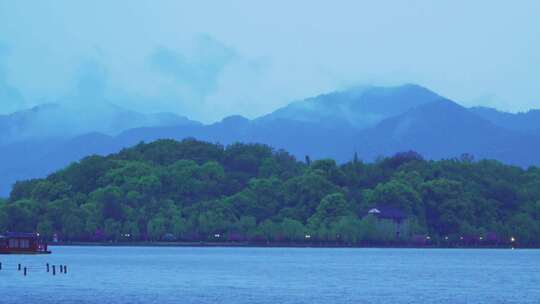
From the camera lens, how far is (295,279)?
110 m

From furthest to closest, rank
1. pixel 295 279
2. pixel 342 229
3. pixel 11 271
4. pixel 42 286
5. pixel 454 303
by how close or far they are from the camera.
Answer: pixel 342 229 < pixel 11 271 < pixel 295 279 < pixel 42 286 < pixel 454 303

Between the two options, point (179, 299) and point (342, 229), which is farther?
point (342, 229)

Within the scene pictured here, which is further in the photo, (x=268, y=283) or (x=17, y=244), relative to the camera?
(x=17, y=244)

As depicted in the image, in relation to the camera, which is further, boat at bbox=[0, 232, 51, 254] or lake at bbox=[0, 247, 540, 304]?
boat at bbox=[0, 232, 51, 254]

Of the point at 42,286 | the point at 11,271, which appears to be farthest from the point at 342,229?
the point at 42,286

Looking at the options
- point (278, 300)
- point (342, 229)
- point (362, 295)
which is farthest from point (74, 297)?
point (342, 229)

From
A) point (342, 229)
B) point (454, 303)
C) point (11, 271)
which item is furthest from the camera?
point (342, 229)

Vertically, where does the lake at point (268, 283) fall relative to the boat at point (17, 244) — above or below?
below

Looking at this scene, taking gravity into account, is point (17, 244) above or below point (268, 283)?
above

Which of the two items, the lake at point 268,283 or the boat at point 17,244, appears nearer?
the lake at point 268,283

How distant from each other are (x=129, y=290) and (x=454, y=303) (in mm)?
26292

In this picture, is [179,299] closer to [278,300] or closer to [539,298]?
[278,300]

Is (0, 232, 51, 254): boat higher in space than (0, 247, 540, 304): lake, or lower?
higher

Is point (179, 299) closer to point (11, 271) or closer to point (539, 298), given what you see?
point (539, 298)
